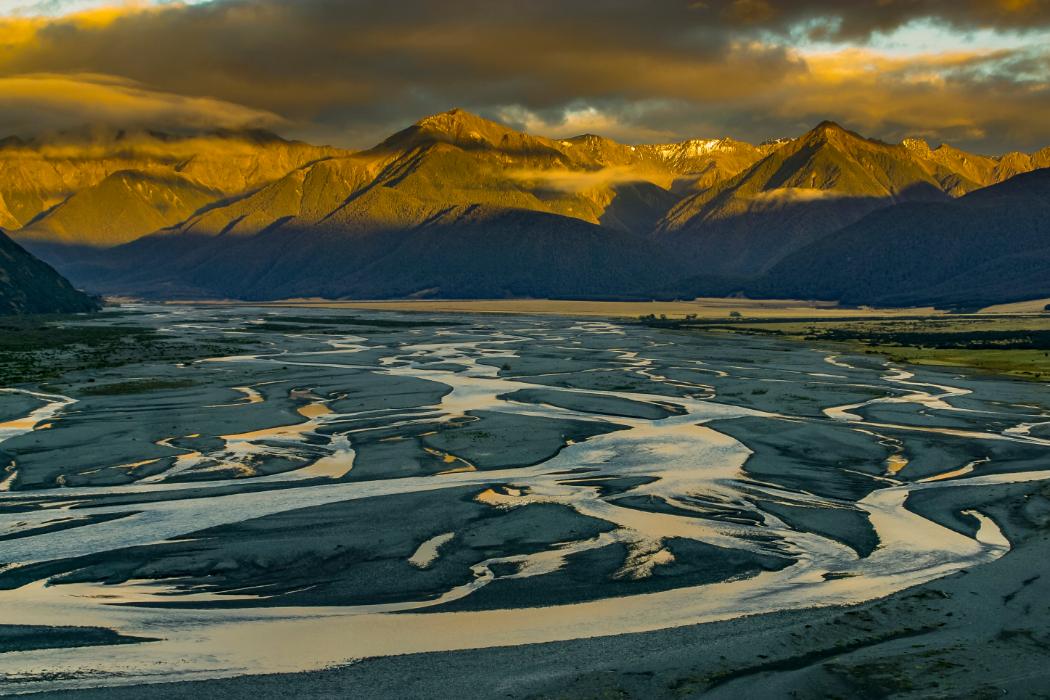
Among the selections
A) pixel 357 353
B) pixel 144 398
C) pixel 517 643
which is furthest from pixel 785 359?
pixel 517 643

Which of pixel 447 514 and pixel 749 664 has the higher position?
pixel 749 664

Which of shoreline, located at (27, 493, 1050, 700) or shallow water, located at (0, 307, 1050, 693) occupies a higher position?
shoreline, located at (27, 493, 1050, 700)

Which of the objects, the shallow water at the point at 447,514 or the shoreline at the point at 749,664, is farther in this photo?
the shallow water at the point at 447,514

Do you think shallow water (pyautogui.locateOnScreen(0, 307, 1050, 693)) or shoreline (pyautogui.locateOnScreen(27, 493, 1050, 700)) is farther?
shallow water (pyautogui.locateOnScreen(0, 307, 1050, 693))

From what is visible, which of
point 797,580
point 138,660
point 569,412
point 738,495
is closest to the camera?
point 138,660

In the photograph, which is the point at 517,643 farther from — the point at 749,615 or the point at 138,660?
the point at 138,660

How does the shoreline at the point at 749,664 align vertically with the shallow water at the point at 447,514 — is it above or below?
above

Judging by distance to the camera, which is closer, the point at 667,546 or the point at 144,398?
the point at 667,546

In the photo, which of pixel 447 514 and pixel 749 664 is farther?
pixel 447 514
